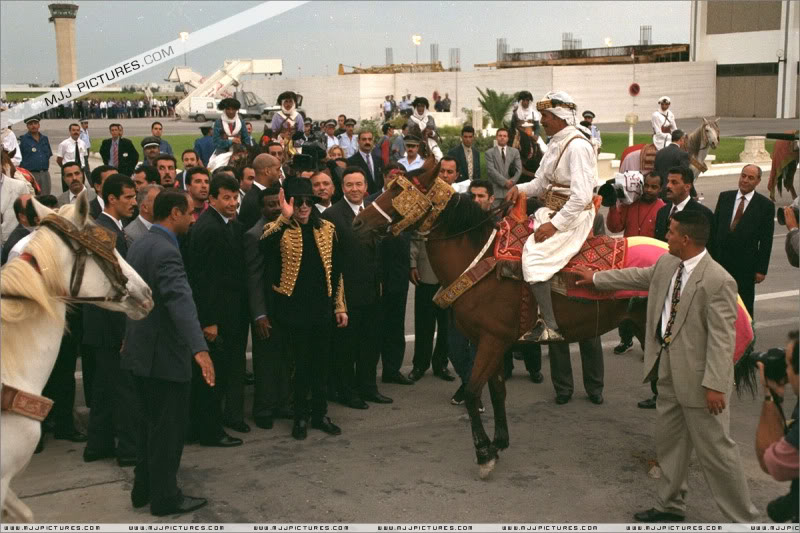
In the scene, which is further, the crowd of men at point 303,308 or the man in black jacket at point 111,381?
the man in black jacket at point 111,381

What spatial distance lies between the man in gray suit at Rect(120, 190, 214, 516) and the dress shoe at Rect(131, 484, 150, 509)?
10 millimetres

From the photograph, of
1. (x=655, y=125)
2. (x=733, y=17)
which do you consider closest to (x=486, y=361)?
(x=655, y=125)

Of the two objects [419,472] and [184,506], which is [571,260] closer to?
[419,472]

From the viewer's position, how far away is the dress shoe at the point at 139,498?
616 centimetres

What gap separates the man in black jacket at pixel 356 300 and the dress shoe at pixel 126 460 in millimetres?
2254

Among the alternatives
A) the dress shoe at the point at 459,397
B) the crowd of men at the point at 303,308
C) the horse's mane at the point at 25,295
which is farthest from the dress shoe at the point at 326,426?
the horse's mane at the point at 25,295

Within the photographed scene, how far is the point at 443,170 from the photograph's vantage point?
9.84 m

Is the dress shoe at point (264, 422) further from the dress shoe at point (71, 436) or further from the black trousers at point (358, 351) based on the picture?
the dress shoe at point (71, 436)

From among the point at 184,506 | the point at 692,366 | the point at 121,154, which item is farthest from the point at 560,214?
the point at 121,154

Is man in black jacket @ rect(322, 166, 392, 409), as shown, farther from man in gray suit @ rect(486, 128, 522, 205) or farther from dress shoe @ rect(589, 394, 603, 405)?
man in gray suit @ rect(486, 128, 522, 205)

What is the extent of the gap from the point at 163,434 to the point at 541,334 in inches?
126

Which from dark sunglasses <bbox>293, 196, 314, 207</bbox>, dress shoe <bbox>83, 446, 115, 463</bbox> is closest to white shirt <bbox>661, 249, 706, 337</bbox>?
dark sunglasses <bbox>293, 196, 314, 207</bbox>

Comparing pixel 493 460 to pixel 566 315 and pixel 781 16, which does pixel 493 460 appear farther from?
pixel 781 16

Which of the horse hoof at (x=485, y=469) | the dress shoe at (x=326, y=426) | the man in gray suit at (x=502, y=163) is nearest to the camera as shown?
the horse hoof at (x=485, y=469)
